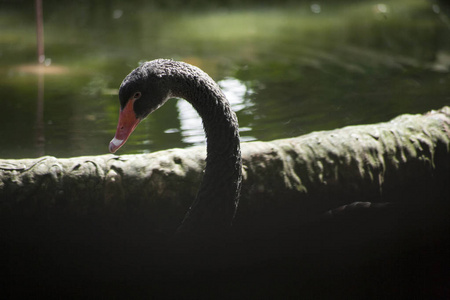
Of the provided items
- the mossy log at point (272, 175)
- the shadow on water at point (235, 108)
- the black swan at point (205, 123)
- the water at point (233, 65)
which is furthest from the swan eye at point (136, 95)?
the water at point (233, 65)

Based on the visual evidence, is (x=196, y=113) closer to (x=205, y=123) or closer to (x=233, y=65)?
(x=233, y=65)

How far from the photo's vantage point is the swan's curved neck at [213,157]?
6.17ft

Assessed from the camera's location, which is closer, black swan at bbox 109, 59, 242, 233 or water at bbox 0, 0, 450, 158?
black swan at bbox 109, 59, 242, 233

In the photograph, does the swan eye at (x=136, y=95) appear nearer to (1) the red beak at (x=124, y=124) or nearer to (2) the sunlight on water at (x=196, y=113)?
(1) the red beak at (x=124, y=124)

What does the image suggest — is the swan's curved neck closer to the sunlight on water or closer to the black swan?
the black swan

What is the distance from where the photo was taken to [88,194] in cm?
184

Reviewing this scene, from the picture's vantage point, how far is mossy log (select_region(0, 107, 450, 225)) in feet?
6.00

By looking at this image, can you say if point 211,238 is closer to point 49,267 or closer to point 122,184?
point 122,184

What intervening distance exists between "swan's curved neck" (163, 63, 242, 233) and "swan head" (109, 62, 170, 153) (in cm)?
4

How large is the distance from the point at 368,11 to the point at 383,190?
164 inches

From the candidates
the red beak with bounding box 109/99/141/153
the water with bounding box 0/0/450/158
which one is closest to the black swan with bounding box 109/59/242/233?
the red beak with bounding box 109/99/141/153

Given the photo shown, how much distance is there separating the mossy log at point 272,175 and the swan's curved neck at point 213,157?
0.28 ft

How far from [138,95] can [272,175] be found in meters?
0.45

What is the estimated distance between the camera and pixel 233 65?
4.06 m
